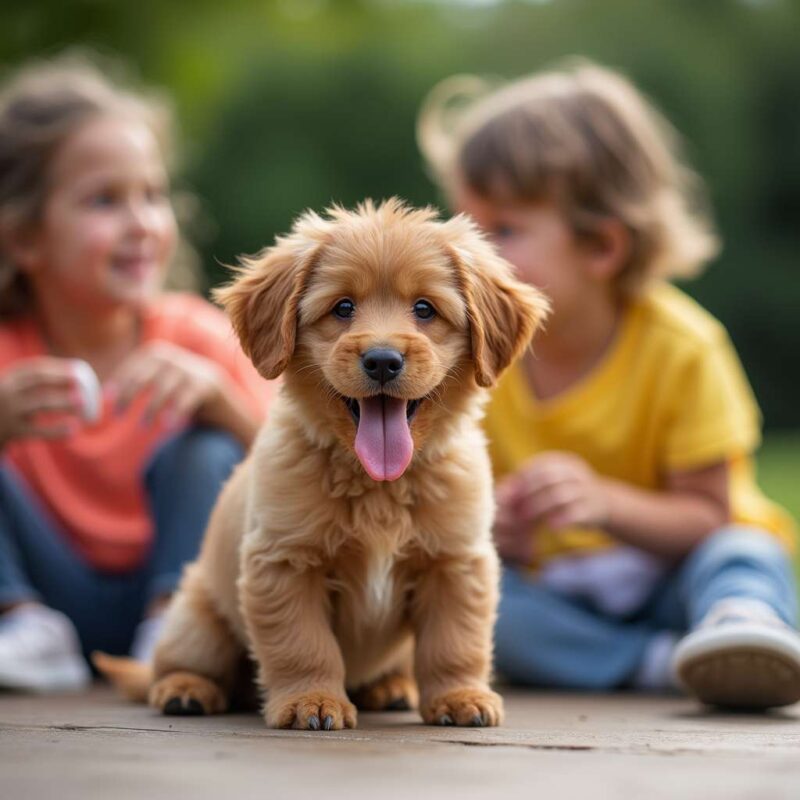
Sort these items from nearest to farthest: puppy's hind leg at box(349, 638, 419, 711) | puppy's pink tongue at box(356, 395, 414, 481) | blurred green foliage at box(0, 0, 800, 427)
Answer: puppy's pink tongue at box(356, 395, 414, 481) < puppy's hind leg at box(349, 638, 419, 711) < blurred green foliage at box(0, 0, 800, 427)

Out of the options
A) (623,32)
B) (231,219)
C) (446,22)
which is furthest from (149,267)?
(446,22)

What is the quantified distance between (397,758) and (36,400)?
219 centimetres

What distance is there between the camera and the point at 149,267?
4.85 m

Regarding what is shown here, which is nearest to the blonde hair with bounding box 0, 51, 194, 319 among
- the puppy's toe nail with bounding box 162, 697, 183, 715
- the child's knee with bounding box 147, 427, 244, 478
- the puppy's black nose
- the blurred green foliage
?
the child's knee with bounding box 147, 427, 244, 478

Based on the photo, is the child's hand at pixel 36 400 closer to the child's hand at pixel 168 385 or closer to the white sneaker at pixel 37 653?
the child's hand at pixel 168 385

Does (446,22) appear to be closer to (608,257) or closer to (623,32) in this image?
(623,32)

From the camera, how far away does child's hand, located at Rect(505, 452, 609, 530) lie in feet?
13.6

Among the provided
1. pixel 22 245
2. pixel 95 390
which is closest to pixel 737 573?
pixel 95 390

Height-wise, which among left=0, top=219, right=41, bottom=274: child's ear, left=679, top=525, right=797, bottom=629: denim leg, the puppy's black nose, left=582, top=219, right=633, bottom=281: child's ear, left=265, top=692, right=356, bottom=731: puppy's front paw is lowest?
left=265, top=692, right=356, bottom=731: puppy's front paw

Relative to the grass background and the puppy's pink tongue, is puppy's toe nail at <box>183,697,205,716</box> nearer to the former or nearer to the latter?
the puppy's pink tongue

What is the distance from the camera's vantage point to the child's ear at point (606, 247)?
15.7ft

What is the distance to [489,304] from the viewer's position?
3105mm

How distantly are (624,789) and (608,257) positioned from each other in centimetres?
294

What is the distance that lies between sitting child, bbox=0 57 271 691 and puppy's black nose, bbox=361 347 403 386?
150 centimetres
